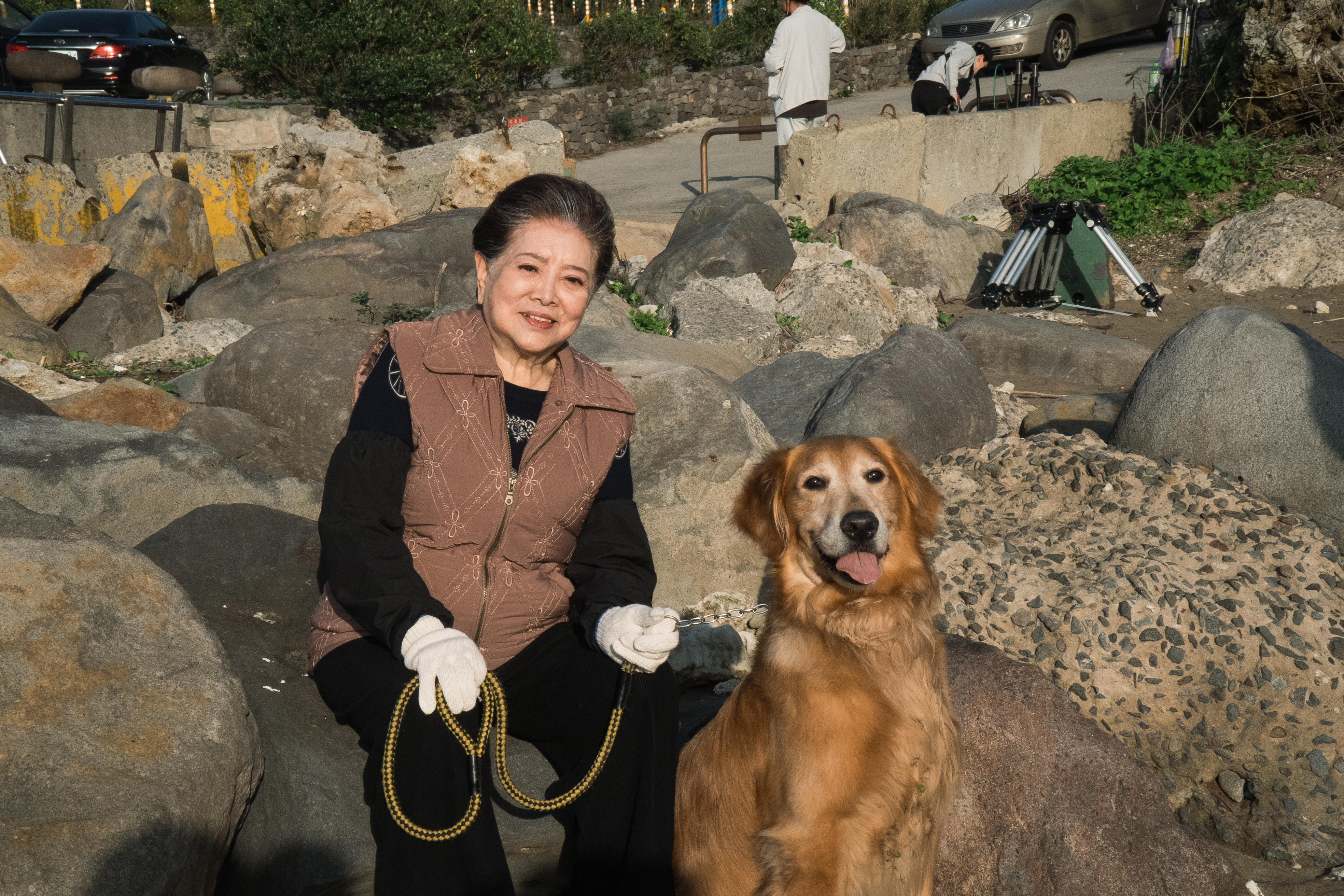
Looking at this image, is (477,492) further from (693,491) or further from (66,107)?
(66,107)

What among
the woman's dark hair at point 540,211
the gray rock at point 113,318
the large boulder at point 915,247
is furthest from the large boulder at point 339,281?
the woman's dark hair at point 540,211

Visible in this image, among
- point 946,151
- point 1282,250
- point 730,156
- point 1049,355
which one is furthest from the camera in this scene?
point 730,156

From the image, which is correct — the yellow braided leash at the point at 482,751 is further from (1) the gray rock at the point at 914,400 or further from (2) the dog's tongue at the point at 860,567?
(1) the gray rock at the point at 914,400

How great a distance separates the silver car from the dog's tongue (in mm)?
17558

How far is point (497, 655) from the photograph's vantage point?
2.87m

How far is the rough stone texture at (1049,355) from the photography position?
7852mm

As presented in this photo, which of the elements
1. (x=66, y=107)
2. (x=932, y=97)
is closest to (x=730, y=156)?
(x=932, y=97)

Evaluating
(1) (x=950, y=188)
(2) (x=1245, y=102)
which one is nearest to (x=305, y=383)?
(1) (x=950, y=188)

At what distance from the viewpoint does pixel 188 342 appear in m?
8.33

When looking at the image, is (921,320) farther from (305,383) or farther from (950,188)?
(305,383)

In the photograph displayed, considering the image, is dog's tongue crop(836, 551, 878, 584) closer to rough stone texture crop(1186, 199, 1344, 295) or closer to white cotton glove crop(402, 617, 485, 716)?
white cotton glove crop(402, 617, 485, 716)

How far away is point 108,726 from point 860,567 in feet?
6.14

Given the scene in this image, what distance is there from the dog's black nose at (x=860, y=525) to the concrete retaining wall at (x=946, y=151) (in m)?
9.59

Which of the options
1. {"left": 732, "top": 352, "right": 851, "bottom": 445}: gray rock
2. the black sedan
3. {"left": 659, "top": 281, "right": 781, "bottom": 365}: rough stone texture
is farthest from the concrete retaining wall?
the black sedan
